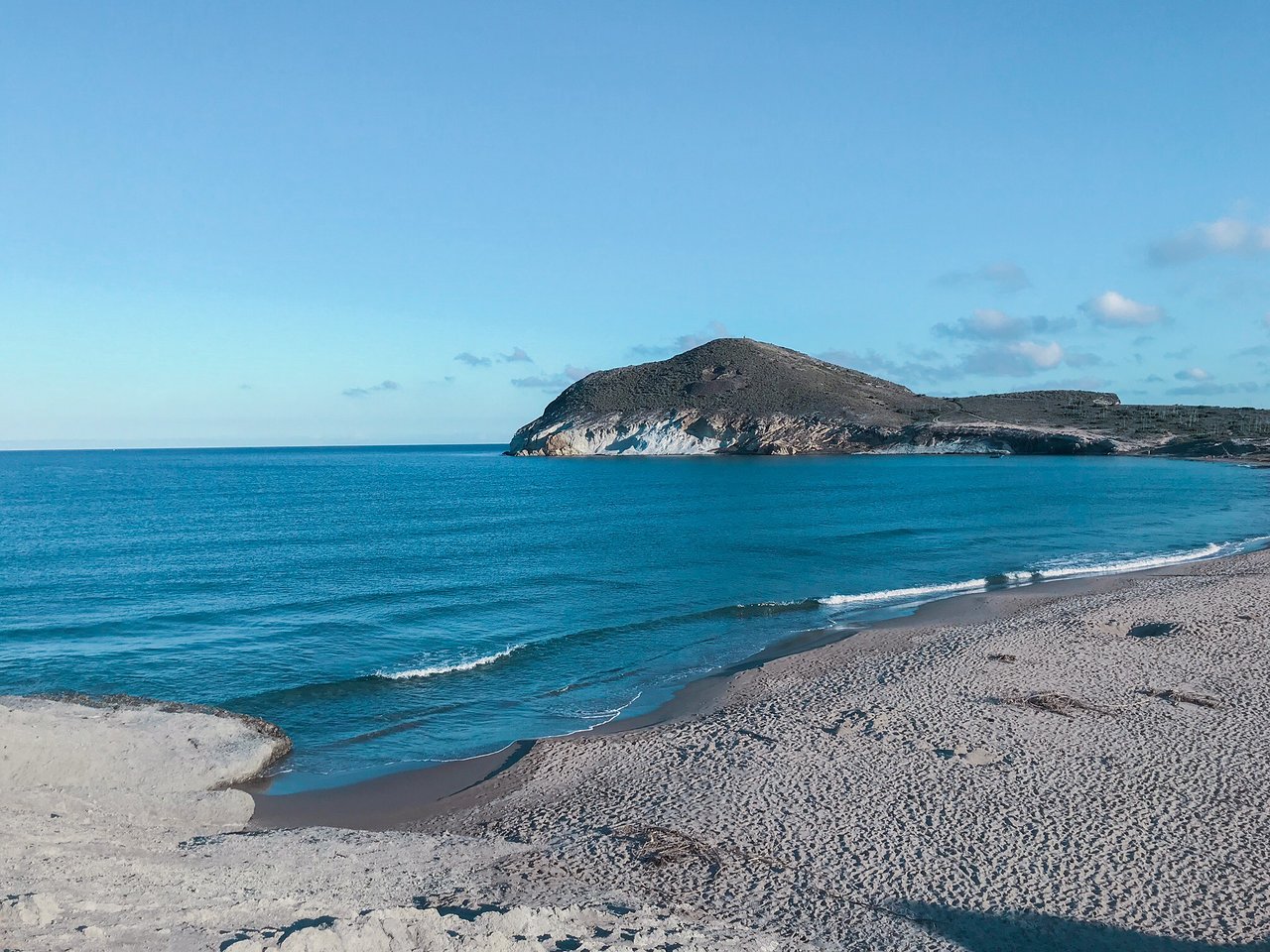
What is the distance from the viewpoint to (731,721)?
47.5ft

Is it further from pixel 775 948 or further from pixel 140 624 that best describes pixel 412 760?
pixel 140 624

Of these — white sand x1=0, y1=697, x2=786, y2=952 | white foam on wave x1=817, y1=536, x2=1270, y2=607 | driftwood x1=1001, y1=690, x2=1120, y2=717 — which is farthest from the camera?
white foam on wave x1=817, y1=536, x2=1270, y2=607

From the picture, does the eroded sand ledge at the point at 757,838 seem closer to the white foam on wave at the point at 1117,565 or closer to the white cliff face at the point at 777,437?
the white foam on wave at the point at 1117,565

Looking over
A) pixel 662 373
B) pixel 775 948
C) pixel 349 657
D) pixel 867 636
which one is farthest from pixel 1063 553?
pixel 662 373

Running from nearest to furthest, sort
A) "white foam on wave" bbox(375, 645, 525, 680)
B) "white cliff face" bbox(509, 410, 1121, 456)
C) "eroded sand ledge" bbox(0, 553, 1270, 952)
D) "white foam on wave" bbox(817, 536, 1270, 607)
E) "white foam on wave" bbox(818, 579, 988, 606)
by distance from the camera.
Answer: "eroded sand ledge" bbox(0, 553, 1270, 952)
"white foam on wave" bbox(375, 645, 525, 680)
"white foam on wave" bbox(818, 579, 988, 606)
"white foam on wave" bbox(817, 536, 1270, 607)
"white cliff face" bbox(509, 410, 1121, 456)

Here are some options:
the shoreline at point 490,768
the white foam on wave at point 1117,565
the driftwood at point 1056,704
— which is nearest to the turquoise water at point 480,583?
the white foam on wave at point 1117,565

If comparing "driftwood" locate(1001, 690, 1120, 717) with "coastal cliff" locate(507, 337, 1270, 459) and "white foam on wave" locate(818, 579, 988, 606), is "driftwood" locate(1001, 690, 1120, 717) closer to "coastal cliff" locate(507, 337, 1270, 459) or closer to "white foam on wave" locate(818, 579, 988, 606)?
"white foam on wave" locate(818, 579, 988, 606)

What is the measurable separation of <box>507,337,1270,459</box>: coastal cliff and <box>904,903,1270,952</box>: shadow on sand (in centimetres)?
11195

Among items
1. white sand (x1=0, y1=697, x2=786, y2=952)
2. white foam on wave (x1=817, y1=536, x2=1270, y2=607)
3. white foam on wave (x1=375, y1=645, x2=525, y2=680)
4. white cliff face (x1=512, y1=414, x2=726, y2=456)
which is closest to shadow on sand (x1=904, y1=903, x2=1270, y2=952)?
white sand (x1=0, y1=697, x2=786, y2=952)

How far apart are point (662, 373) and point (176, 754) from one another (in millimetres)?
127330

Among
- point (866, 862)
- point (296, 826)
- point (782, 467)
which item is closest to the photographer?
point (866, 862)

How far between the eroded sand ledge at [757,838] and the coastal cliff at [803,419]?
10522cm

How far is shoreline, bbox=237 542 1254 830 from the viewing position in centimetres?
1178

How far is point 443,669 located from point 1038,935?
1350 cm
